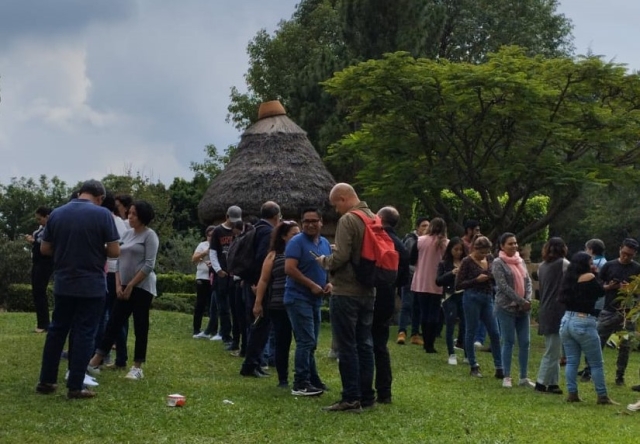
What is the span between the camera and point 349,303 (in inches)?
341

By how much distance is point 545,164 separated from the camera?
2048cm

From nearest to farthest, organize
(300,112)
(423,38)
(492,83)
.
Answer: (492,83), (423,38), (300,112)

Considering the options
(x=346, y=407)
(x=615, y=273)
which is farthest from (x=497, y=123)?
(x=346, y=407)

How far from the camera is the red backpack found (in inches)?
339

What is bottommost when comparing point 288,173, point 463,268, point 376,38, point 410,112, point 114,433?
point 114,433

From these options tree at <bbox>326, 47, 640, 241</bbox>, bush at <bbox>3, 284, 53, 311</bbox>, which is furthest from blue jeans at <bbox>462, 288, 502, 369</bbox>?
bush at <bbox>3, 284, 53, 311</bbox>

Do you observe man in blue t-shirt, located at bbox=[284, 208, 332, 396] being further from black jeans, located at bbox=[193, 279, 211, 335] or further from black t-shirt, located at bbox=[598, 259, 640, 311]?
black jeans, located at bbox=[193, 279, 211, 335]

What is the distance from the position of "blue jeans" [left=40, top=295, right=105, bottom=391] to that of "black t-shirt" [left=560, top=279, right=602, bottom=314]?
5.01 m

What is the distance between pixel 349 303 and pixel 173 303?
1360cm

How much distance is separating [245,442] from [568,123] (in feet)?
49.8

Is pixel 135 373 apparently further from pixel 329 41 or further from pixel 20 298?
pixel 329 41

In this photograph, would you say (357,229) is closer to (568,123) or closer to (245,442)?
(245,442)

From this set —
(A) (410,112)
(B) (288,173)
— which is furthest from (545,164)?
(B) (288,173)

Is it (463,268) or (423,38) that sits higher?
(423,38)
